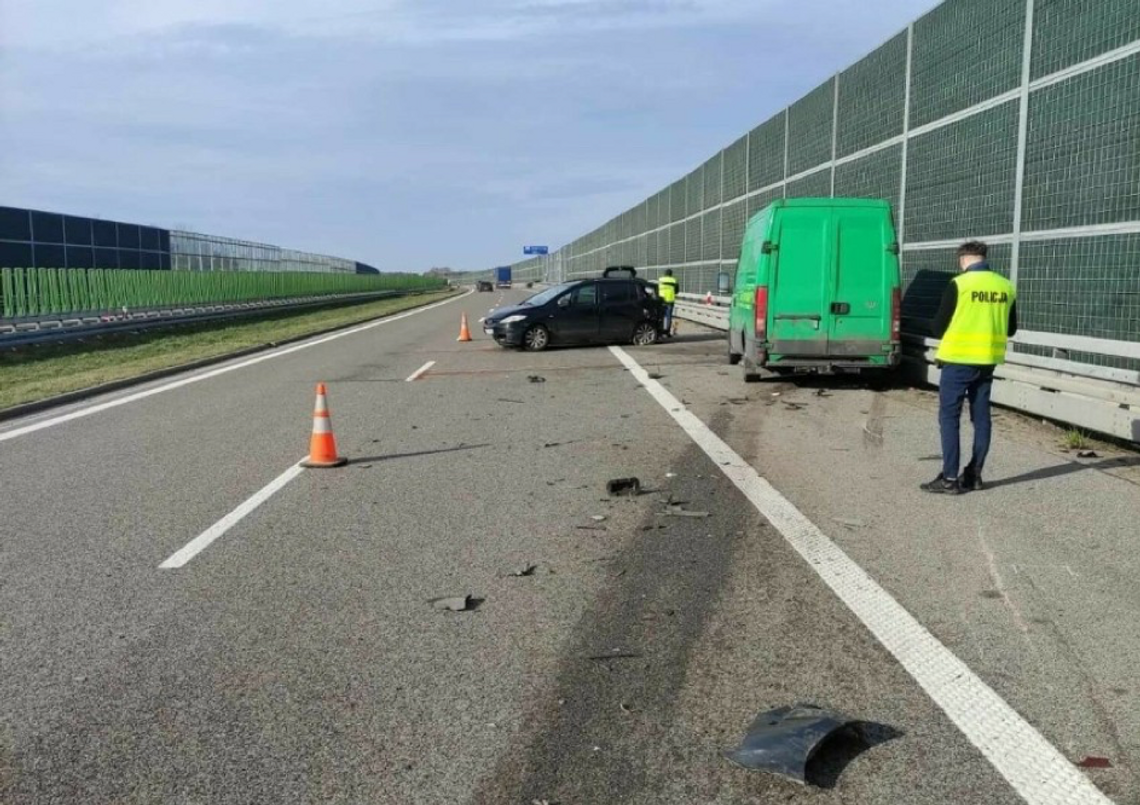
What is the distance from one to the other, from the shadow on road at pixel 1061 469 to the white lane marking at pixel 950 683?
198cm

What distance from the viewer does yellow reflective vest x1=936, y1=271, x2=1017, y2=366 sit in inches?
289

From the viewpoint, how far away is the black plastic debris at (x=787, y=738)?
330 cm

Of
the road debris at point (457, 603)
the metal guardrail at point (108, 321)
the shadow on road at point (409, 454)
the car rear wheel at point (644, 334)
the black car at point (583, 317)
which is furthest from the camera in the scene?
the car rear wheel at point (644, 334)

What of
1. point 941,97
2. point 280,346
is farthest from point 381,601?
point 280,346

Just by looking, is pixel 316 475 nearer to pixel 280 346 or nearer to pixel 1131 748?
pixel 1131 748

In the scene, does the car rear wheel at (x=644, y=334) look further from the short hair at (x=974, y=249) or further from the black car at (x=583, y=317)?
the short hair at (x=974, y=249)

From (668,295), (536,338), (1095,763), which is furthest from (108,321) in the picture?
(1095,763)

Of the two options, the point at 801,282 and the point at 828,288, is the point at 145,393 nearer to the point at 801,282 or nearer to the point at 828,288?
the point at 801,282

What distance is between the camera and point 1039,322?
11.1 metres

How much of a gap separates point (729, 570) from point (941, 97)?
35.8 feet

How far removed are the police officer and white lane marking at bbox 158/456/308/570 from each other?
16.5 feet

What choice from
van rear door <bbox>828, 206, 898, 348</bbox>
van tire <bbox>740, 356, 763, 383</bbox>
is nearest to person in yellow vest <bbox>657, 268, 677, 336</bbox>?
van tire <bbox>740, 356, 763, 383</bbox>

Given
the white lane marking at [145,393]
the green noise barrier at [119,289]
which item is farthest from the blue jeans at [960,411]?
the green noise barrier at [119,289]

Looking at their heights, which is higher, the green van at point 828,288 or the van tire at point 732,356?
the green van at point 828,288
